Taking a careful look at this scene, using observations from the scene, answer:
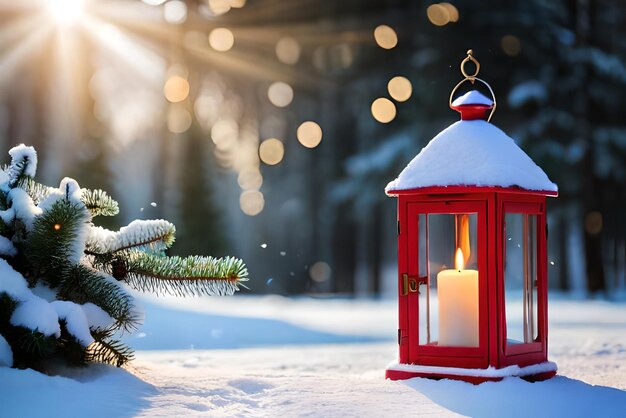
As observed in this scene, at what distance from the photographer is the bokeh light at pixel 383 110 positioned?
17.9 m

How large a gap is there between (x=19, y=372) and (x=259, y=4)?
1643cm

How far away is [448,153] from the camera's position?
4742mm

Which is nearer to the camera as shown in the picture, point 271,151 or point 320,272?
point 271,151

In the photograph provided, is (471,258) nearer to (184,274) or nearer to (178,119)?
(184,274)

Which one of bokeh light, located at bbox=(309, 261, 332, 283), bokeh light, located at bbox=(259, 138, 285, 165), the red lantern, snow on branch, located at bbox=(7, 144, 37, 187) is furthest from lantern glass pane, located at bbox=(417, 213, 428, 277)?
bokeh light, located at bbox=(309, 261, 332, 283)

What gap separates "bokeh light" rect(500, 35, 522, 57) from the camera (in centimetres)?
1602

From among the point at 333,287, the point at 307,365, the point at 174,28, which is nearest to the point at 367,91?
the point at 174,28

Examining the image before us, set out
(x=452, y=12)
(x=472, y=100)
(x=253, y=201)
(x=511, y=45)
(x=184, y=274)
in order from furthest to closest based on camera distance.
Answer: (x=253, y=201) → (x=452, y=12) → (x=511, y=45) → (x=472, y=100) → (x=184, y=274)

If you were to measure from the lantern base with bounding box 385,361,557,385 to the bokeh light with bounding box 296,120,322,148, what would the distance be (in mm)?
16539

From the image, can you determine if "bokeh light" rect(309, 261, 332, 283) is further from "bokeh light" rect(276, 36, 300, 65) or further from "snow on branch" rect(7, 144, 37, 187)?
"snow on branch" rect(7, 144, 37, 187)

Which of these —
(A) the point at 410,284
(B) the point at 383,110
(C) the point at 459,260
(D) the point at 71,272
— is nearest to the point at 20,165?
(D) the point at 71,272

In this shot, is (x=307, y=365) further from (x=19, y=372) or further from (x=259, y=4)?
(x=259, y=4)

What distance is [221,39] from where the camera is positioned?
63.4 ft

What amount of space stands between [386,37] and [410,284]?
13.6m
